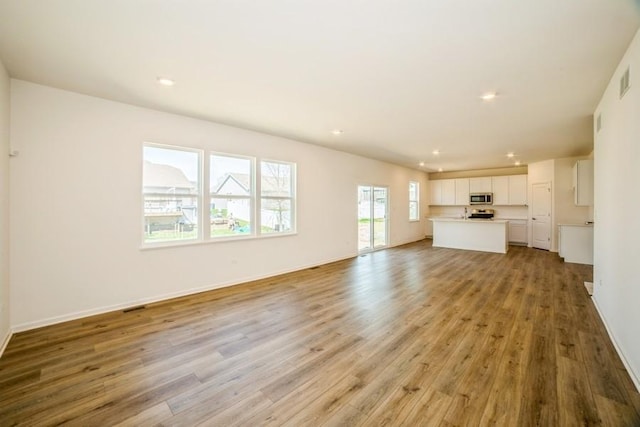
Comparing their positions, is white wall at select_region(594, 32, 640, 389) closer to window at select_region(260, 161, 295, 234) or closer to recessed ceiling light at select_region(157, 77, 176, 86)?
recessed ceiling light at select_region(157, 77, 176, 86)

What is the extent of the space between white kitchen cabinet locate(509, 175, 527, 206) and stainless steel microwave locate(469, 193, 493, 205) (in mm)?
619

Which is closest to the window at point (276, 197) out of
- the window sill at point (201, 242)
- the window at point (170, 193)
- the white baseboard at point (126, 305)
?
the window sill at point (201, 242)

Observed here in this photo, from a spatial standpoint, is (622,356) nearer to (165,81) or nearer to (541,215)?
(165,81)

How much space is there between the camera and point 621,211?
2600 millimetres

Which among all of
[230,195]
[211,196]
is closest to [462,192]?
[230,195]

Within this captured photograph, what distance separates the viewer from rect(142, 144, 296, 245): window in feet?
13.3

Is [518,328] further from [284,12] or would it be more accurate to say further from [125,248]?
[125,248]

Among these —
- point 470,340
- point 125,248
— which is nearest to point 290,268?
point 125,248

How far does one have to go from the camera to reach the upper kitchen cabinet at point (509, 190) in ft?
30.7

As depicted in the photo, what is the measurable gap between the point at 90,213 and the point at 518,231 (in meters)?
11.5

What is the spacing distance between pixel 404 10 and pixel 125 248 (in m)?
4.12

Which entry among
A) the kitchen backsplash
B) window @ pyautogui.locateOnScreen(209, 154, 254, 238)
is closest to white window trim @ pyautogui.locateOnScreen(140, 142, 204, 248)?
window @ pyautogui.locateOnScreen(209, 154, 254, 238)

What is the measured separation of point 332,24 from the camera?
2.11m

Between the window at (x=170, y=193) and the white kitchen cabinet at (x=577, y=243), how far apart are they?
325 inches
